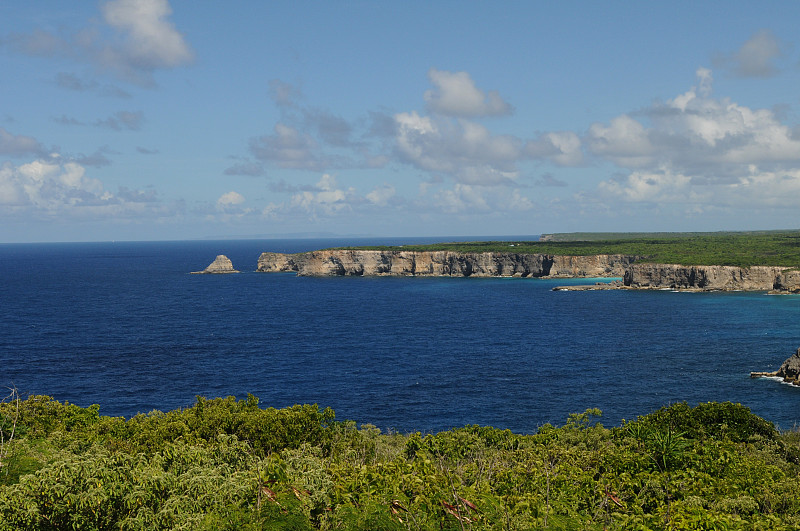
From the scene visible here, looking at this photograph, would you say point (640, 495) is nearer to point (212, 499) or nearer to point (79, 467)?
point (212, 499)

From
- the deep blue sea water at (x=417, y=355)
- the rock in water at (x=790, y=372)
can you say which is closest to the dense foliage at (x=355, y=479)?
the deep blue sea water at (x=417, y=355)

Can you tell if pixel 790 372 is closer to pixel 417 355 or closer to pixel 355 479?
pixel 417 355

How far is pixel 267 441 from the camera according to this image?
134 feet

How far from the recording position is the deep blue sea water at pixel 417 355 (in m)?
81.3

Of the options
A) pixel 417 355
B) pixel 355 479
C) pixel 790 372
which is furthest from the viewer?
pixel 417 355

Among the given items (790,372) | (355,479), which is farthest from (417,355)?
(355,479)

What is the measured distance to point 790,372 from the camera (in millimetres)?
91375

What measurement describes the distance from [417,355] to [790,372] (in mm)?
59450

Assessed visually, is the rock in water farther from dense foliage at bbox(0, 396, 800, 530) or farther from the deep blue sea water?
dense foliage at bbox(0, 396, 800, 530)

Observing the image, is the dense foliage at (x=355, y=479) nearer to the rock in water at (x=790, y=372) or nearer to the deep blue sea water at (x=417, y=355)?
the deep blue sea water at (x=417, y=355)

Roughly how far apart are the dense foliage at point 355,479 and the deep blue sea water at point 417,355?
→ 30222mm

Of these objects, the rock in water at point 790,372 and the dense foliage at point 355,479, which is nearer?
the dense foliage at point 355,479

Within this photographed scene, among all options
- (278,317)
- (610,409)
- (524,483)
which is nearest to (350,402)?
(610,409)

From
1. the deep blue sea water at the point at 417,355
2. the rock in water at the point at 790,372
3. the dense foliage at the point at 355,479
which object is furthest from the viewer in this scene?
the rock in water at the point at 790,372
